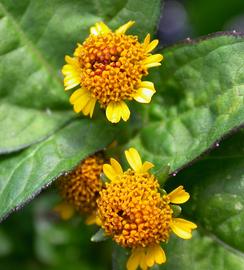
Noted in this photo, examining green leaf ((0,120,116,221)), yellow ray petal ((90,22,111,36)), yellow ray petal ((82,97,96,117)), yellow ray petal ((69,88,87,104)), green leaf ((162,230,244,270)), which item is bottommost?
green leaf ((162,230,244,270))

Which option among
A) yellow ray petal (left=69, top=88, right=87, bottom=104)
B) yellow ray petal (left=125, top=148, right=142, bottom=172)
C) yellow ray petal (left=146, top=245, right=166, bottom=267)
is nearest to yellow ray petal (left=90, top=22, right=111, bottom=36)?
yellow ray petal (left=69, top=88, right=87, bottom=104)

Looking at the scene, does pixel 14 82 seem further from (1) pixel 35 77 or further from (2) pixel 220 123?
(2) pixel 220 123

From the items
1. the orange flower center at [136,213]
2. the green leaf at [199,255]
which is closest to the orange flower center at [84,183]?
the orange flower center at [136,213]

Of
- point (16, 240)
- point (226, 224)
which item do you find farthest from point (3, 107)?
point (16, 240)

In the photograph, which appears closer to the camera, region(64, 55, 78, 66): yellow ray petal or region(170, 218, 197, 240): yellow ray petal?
region(170, 218, 197, 240): yellow ray petal

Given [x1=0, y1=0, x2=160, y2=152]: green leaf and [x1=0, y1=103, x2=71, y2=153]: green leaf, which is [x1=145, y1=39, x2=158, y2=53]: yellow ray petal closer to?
[x1=0, y1=0, x2=160, y2=152]: green leaf

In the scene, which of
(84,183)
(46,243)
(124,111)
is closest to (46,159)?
(84,183)

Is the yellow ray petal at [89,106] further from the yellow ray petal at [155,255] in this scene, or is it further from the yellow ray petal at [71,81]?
the yellow ray petal at [155,255]
